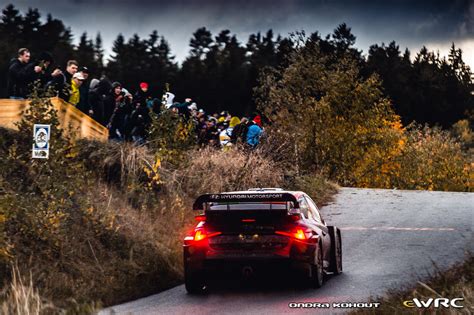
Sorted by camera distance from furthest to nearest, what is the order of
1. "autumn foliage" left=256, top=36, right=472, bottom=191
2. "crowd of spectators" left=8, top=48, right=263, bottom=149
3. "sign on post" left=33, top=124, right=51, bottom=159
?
1. "autumn foliage" left=256, top=36, right=472, bottom=191
2. "crowd of spectators" left=8, top=48, right=263, bottom=149
3. "sign on post" left=33, top=124, right=51, bottom=159

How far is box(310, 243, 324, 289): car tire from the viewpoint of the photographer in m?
12.5

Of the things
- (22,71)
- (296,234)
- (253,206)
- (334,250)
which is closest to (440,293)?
(296,234)

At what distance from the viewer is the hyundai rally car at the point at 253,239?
1210cm

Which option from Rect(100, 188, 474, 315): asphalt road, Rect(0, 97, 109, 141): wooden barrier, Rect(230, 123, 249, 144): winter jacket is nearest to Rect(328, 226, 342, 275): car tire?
Rect(100, 188, 474, 315): asphalt road

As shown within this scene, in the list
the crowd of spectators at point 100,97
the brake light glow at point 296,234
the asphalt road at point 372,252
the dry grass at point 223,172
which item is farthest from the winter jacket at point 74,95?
the brake light glow at point 296,234

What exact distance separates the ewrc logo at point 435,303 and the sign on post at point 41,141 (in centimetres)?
720

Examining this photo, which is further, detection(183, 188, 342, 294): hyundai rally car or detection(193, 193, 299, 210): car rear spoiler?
detection(193, 193, 299, 210): car rear spoiler

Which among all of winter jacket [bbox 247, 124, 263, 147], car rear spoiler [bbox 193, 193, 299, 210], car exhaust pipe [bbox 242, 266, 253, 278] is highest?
winter jacket [bbox 247, 124, 263, 147]

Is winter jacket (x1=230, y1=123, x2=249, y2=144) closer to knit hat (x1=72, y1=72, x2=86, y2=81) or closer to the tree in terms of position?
knit hat (x1=72, y1=72, x2=86, y2=81)

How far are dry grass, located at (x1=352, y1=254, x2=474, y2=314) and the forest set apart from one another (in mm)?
58407

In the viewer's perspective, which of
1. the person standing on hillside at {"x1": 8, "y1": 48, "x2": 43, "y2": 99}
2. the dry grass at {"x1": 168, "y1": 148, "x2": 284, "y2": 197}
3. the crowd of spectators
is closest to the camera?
the person standing on hillside at {"x1": 8, "y1": 48, "x2": 43, "y2": 99}

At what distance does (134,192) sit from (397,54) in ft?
271

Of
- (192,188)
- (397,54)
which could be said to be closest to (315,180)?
(192,188)

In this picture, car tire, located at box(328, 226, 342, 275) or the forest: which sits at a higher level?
the forest
